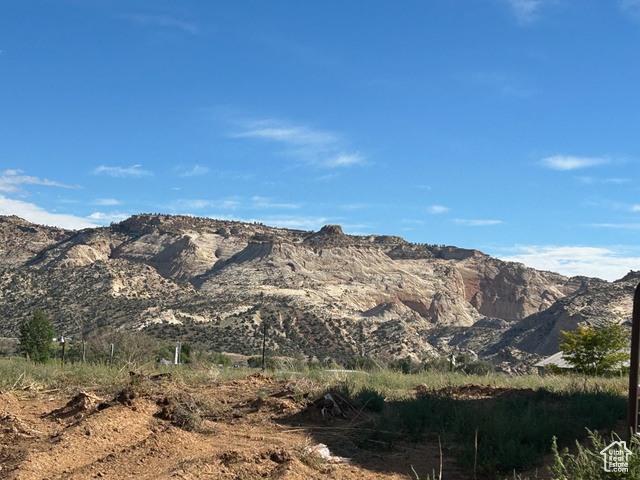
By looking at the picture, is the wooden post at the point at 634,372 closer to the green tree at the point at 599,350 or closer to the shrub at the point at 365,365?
the shrub at the point at 365,365

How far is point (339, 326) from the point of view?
6016cm

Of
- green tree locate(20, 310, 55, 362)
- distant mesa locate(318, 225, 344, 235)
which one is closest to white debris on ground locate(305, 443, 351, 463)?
green tree locate(20, 310, 55, 362)

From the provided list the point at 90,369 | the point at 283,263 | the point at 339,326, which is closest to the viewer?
the point at 90,369

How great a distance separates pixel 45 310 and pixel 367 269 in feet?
190

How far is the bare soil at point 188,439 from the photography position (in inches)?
234

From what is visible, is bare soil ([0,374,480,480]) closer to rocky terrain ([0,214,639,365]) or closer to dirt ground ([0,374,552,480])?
dirt ground ([0,374,552,480])

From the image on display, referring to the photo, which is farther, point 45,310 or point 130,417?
point 45,310

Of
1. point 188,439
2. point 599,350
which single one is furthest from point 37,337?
point 188,439

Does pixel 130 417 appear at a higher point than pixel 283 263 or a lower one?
lower

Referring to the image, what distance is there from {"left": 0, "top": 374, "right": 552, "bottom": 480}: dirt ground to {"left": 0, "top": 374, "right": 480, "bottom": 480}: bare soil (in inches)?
0.5

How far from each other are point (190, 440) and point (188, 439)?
0.03 meters

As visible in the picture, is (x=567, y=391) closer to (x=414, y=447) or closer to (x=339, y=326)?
(x=414, y=447)

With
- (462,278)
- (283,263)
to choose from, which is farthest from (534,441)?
(462,278)

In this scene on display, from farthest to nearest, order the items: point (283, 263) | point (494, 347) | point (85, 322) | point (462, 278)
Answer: point (462, 278) < point (283, 263) < point (494, 347) < point (85, 322)
